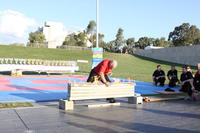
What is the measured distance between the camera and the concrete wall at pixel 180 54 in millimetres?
38312

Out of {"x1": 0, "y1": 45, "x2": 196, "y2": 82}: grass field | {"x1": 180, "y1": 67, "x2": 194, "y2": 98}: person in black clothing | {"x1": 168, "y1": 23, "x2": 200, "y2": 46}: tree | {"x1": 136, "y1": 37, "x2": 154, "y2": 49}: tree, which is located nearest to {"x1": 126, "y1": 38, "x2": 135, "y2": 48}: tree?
{"x1": 136, "y1": 37, "x2": 154, "y2": 49}: tree

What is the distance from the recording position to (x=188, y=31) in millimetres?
65750

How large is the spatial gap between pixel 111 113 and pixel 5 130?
9.65 ft

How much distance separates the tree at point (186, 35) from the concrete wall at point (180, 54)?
2328cm

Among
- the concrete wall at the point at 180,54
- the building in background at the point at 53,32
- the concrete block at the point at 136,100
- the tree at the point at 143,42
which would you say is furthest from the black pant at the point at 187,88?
the building in background at the point at 53,32

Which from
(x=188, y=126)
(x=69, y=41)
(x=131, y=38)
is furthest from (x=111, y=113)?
(x=131, y=38)

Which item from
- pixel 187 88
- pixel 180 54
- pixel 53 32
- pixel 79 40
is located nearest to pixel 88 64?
pixel 187 88

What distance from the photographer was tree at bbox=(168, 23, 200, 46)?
64.4 metres

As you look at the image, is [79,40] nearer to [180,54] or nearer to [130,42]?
[130,42]

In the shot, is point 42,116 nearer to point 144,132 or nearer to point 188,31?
point 144,132

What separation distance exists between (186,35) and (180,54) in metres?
28.2

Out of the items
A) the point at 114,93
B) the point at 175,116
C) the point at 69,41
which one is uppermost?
the point at 69,41

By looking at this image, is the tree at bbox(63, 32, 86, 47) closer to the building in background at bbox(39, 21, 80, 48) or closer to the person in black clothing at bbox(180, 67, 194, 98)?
the building in background at bbox(39, 21, 80, 48)

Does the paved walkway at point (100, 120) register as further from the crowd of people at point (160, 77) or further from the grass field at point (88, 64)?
the grass field at point (88, 64)
